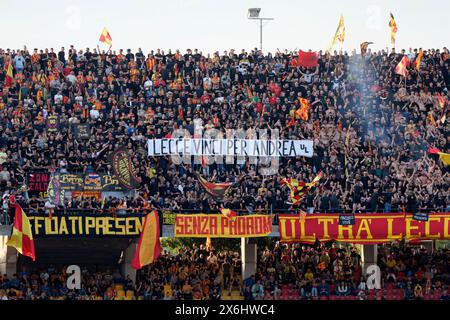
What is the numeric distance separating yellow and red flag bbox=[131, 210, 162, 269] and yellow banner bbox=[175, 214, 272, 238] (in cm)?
132

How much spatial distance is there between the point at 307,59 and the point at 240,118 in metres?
4.62

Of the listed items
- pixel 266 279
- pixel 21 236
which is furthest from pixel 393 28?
pixel 21 236

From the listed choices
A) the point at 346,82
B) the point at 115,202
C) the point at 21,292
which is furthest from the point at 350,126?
the point at 21,292

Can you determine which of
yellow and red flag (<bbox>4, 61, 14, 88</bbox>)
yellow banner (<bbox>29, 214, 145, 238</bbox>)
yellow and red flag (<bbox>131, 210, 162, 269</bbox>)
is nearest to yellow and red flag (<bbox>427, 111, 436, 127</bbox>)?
yellow and red flag (<bbox>131, 210, 162, 269</bbox>)

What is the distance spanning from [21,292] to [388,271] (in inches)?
510

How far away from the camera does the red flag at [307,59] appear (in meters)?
44.8

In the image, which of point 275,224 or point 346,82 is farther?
point 346,82

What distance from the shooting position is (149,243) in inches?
1449

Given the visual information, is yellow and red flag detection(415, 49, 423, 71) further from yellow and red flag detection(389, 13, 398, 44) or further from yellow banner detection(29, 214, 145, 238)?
yellow banner detection(29, 214, 145, 238)

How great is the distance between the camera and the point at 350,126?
1663 inches

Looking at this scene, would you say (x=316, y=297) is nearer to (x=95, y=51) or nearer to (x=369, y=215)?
(x=369, y=215)

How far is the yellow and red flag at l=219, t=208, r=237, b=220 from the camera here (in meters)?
37.9
